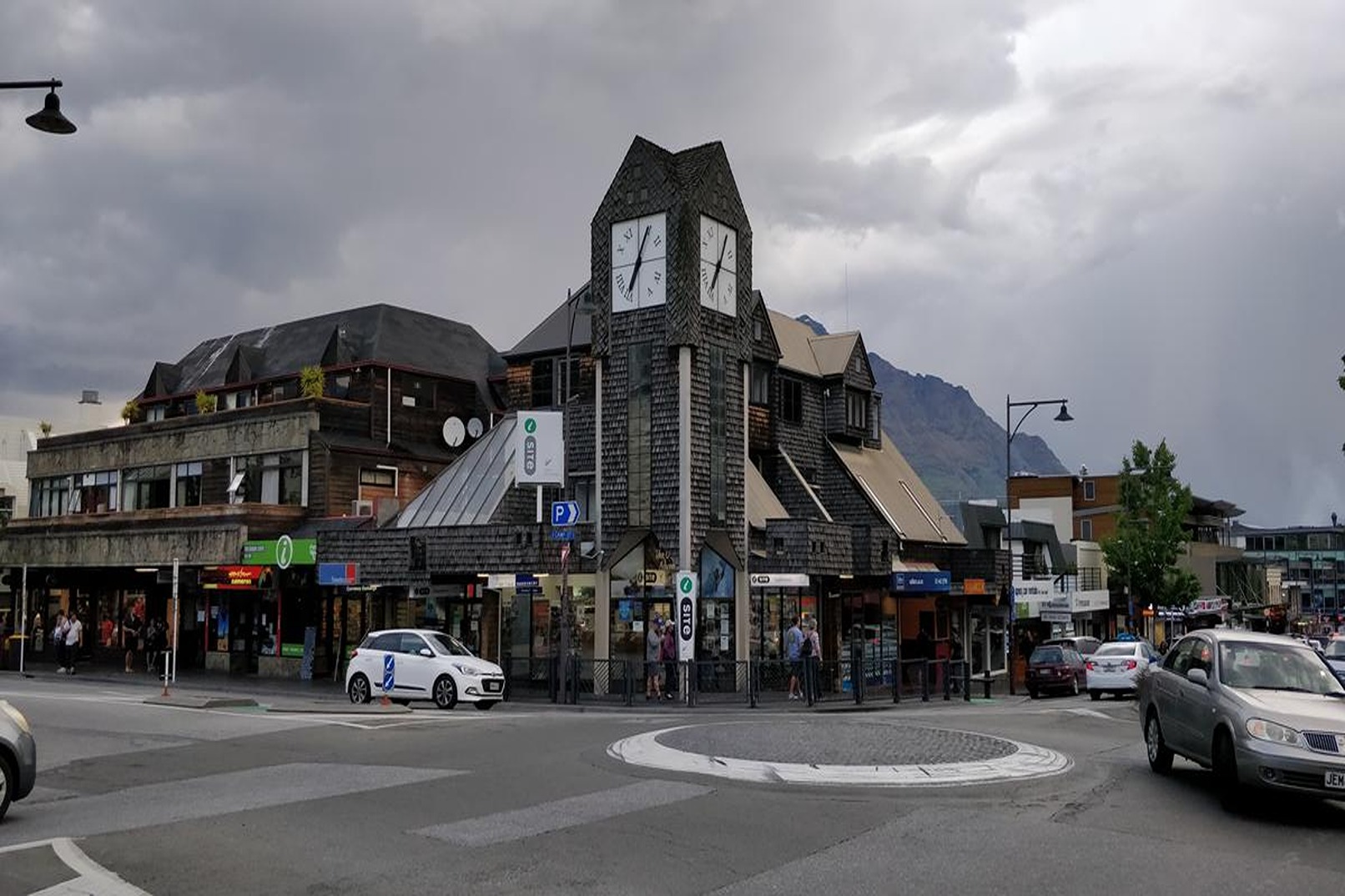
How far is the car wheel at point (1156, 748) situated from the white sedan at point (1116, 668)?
18802 mm

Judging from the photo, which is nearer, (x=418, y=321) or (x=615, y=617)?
(x=615, y=617)

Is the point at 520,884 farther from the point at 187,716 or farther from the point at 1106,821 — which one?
the point at 187,716

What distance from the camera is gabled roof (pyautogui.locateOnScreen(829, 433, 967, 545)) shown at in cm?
4222

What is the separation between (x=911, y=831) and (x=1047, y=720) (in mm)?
12104

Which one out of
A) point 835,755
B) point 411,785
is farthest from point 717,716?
point 411,785

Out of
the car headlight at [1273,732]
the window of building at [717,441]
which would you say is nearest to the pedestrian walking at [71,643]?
the window of building at [717,441]

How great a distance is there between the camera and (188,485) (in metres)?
46.2

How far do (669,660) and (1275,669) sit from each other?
59.8 ft

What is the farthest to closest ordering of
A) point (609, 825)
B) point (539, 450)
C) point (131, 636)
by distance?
point (131, 636)
point (539, 450)
point (609, 825)

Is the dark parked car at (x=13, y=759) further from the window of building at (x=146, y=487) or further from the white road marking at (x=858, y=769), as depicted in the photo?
the window of building at (x=146, y=487)

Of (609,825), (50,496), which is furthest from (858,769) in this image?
(50,496)

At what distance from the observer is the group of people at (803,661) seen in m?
28.1

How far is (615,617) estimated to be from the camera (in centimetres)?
3231

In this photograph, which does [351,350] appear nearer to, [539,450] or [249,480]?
[249,480]
